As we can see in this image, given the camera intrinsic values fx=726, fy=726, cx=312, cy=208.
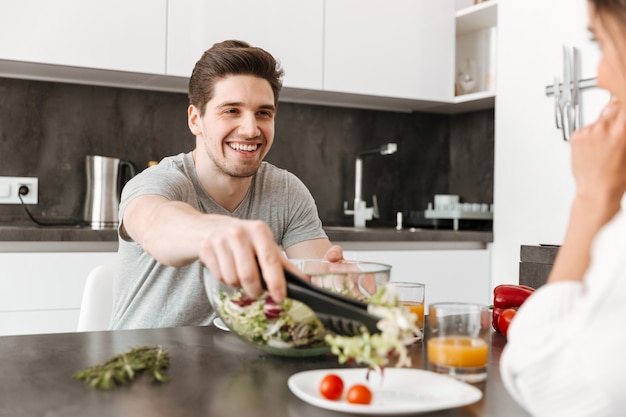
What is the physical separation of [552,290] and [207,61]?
1475mm

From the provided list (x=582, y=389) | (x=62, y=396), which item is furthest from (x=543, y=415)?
(x=62, y=396)

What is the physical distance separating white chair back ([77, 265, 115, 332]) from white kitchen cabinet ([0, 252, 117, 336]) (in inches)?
31.1

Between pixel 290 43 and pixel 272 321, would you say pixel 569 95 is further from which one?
pixel 272 321

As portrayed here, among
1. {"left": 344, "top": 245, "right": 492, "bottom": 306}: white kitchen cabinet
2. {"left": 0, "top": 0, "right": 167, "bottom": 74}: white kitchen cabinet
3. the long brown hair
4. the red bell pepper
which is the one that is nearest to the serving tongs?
the red bell pepper

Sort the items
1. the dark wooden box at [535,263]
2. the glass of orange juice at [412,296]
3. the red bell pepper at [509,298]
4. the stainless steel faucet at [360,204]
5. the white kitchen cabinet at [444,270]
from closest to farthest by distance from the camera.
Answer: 1. the glass of orange juice at [412,296]
2. the red bell pepper at [509,298]
3. the dark wooden box at [535,263]
4. the white kitchen cabinet at [444,270]
5. the stainless steel faucet at [360,204]

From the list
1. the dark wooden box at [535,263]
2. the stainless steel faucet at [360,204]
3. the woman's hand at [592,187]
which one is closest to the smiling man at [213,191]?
the woman's hand at [592,187]

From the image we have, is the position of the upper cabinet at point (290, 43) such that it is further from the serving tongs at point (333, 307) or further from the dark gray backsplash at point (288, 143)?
the serving tongs at point (333, 307)

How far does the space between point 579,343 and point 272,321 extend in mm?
460

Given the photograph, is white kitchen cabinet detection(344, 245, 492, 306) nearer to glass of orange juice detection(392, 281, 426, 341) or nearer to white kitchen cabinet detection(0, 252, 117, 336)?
white kitchen cabinet detection(0, 252, 117, 336)

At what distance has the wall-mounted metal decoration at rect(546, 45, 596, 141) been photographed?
2900 mm

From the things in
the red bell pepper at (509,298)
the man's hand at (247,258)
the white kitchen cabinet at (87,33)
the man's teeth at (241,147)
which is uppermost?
the white kitchen cabinet at (87,33)

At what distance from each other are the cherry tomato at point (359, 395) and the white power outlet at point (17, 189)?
2.51 meters

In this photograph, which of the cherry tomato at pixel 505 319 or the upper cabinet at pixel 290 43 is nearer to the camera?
the cherry tomato at pixel 505 319

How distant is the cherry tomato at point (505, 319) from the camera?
4.45 feet
